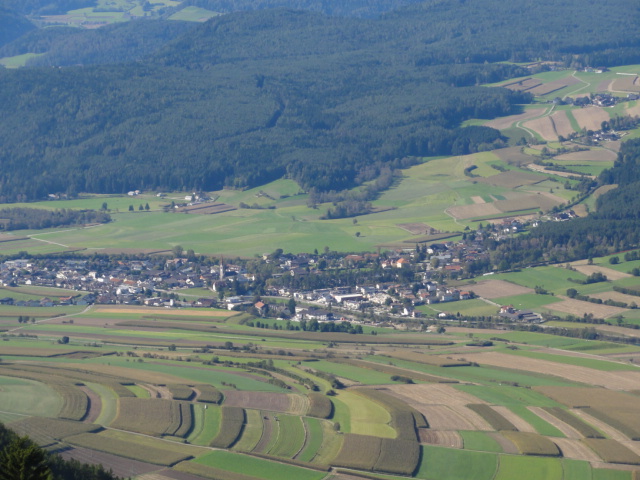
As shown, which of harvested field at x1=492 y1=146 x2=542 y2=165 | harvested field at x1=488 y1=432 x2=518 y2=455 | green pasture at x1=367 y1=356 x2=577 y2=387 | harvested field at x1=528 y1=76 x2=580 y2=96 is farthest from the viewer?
harvested field at x1=528 y1=76 x2=580 y2=96

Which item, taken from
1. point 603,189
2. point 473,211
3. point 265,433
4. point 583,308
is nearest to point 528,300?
point 583,308

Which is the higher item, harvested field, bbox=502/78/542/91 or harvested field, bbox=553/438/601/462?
harvested field, bbox=502/78/542/91

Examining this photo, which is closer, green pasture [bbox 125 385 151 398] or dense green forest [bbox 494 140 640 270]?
green pasture [bbox 125 385 151 398]

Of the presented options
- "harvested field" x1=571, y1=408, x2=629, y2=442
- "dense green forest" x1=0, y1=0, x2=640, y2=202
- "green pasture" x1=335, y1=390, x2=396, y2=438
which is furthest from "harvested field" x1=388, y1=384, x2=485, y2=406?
"dense green forest" x1=0, y1=0, x2=640, y2=202

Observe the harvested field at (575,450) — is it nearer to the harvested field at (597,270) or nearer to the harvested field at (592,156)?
the harvested field at (597,270)

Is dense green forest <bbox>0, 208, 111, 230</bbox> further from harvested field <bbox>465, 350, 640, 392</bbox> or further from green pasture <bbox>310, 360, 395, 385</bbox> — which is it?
harvested field <bbox>465, 350, 640, 392</bbox>
